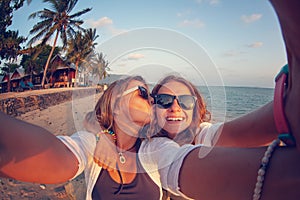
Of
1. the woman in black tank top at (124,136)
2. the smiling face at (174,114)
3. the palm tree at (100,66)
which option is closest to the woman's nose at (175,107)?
the smiling face at (174,114)

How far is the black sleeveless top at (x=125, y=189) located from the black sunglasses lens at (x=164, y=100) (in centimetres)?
30

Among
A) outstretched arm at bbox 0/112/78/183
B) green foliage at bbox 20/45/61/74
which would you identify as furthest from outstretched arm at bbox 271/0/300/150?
green foliage at bbox 20/45/61/74

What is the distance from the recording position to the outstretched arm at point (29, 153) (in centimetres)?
43

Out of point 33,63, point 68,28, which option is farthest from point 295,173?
point 68,28

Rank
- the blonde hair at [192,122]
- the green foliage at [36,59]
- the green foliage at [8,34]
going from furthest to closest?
the green foliage at [36,59]
the green foliage at [8,34]
the blonde hair at [192,122]

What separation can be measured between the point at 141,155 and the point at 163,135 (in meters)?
0.12

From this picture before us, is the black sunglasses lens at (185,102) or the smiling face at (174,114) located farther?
the black sunglasses lens at (185,102)

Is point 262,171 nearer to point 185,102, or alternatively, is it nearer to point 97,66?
point 97,66

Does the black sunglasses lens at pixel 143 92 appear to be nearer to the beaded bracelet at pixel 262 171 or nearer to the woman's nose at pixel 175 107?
the woman's nose at pixel 175 107

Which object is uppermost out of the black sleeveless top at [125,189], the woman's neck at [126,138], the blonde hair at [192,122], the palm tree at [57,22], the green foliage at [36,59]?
the palm tree at [57,22]

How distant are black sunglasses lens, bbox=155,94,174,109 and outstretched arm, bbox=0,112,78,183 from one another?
0.63 m

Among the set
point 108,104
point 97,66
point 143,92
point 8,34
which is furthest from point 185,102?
point 8,34

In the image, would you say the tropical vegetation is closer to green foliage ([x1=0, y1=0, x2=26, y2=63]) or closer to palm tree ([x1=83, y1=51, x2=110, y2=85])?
green foliage ([x1=0, y1=0, x2=26, y2=63])

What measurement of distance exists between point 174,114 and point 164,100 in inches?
3.0
